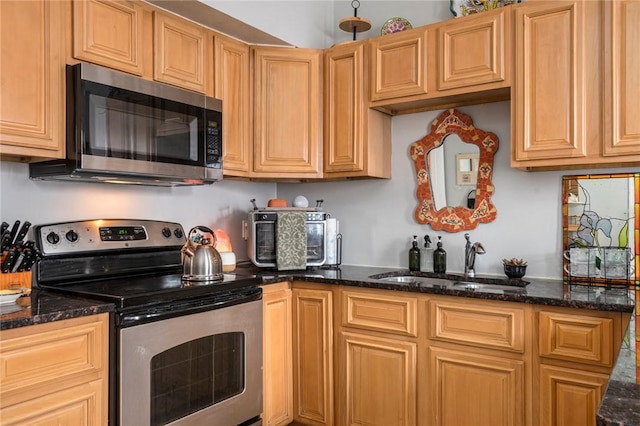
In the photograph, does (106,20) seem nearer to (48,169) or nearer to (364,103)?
(48,169)

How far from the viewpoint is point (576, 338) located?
1922mm

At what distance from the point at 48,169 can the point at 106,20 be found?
2.34ft

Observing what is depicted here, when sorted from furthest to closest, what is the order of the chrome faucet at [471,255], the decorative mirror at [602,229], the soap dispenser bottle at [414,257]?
the soap dispenser bottle at [414,257] < the chrome faucet at [471,255] < the decorative mirror at [602,229]

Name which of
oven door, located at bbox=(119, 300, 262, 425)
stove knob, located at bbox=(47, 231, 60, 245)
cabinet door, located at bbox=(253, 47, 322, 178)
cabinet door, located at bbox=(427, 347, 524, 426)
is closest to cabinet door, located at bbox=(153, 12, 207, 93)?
cabinet door, located at bbox=(253, 47, 322, 178)

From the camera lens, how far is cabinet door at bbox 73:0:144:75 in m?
2.08

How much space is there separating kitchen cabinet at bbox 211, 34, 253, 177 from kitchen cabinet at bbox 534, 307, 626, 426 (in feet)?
5.80

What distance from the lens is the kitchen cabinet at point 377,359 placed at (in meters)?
2.35

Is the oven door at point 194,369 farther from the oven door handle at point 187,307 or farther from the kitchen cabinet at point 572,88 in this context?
the kitchen cabinet at point 572,88

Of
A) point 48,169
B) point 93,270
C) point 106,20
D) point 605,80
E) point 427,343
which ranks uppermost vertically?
point 106,20

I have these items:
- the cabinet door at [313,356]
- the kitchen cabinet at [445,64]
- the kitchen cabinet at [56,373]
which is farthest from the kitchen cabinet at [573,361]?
the kitchen cabinet at [56,373]

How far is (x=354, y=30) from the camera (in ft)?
10.0

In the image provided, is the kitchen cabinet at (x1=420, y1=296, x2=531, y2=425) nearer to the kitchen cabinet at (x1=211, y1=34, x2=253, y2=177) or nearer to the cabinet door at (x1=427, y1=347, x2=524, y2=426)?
the cabinet door at (x1=427, y1=347, x2=524, y2=426)

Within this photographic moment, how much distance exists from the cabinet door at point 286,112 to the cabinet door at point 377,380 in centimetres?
107

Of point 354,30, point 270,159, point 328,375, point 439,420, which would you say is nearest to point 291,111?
point 270,159
